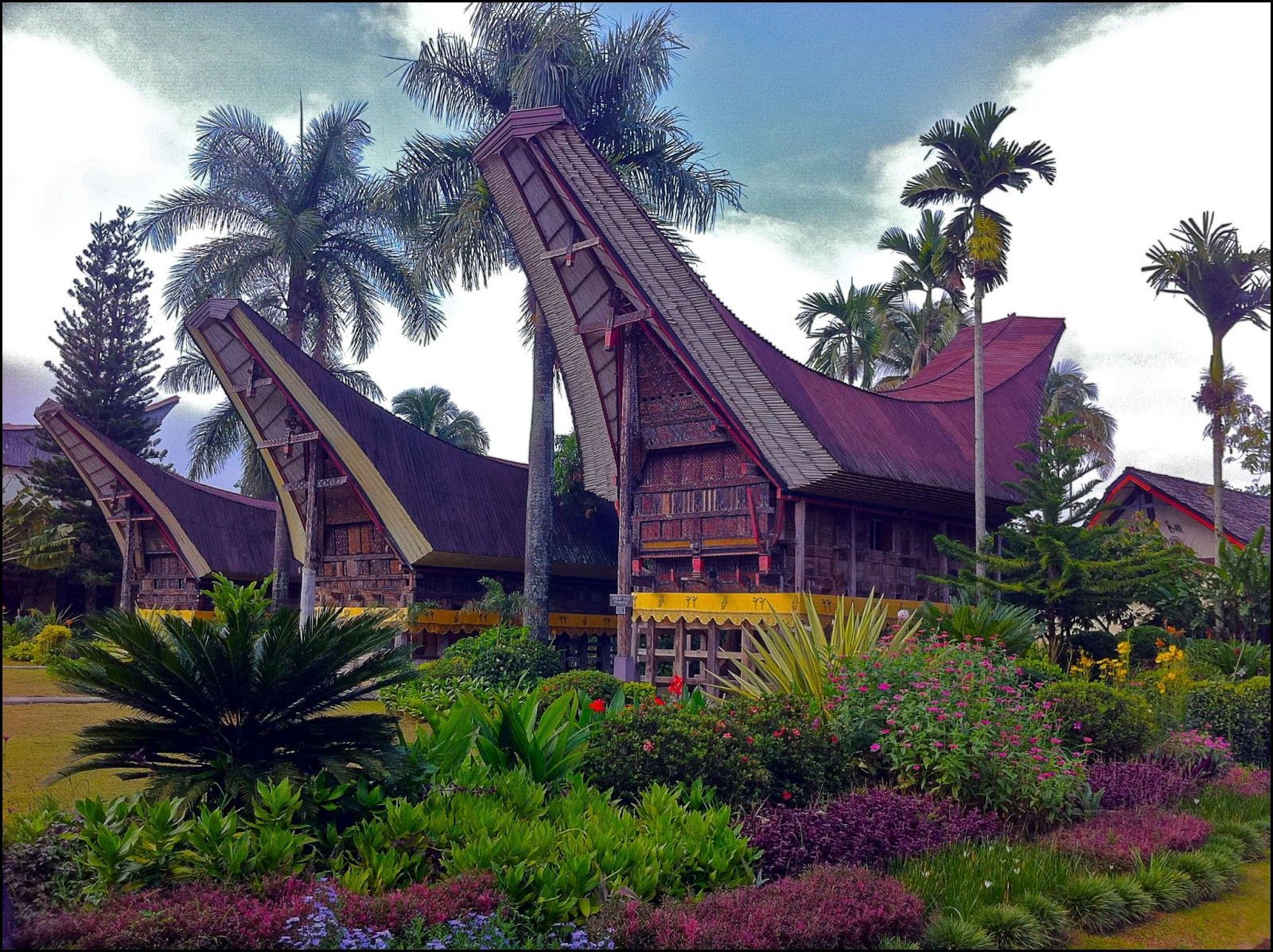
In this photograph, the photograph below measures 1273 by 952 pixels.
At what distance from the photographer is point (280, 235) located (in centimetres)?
2853

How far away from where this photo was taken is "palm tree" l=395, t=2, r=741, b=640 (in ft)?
81.0

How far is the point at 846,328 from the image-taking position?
102ft

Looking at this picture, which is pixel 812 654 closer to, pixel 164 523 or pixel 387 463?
pixel 387 463

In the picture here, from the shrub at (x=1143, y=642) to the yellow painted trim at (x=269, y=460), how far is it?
19490mm

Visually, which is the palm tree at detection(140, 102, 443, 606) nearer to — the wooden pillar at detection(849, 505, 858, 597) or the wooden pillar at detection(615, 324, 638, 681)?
the wooden pillar at detection(615, 324, 638, 681)

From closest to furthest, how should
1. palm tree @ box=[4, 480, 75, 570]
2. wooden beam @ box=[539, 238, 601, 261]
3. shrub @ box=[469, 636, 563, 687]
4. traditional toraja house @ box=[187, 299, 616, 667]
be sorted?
1. shrub @ box=[469, 636, 563, 687]
2. wooden beam @ box=[539, 238, 601, 261]
3. traditional toraja house @ box=[187, 299, 616, 667]
4. palm tree @ box=[4, 480, 75, 570]

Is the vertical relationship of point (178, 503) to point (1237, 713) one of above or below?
above

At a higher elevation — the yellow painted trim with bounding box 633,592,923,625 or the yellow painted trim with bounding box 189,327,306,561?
the yellow painted trim with bounding box 189,327,306,561

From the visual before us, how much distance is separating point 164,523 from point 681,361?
1899cm

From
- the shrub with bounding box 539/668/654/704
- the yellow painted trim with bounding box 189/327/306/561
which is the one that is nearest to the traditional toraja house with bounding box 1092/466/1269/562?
the shrub with bounding box 539/668/654/704

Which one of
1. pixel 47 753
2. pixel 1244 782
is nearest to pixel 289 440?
pixel 47 753

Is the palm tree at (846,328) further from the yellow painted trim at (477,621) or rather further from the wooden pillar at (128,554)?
the wooden pillar at (128,554)

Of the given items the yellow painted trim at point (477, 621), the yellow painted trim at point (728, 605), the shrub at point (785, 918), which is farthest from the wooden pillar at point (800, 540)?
the shrub at point (785, 918)

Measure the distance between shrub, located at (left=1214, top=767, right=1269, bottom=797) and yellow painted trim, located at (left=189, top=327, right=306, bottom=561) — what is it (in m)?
22.6
